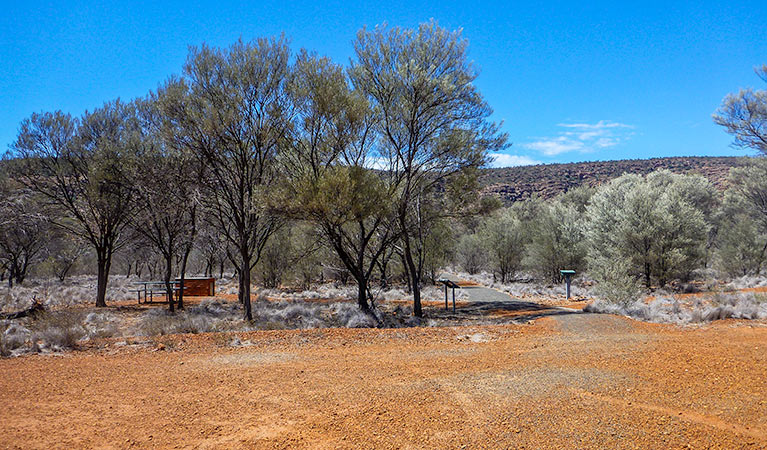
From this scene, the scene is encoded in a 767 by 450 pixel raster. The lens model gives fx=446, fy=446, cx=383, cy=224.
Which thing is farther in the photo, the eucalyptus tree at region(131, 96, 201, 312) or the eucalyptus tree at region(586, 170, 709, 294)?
the eucalyptus tree at region(586, 170, 709, 294)

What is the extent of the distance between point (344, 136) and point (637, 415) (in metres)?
10.4

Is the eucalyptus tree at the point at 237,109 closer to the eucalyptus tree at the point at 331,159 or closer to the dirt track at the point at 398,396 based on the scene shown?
the eucalyptus tree at the point at 331,159

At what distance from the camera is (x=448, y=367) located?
634cm

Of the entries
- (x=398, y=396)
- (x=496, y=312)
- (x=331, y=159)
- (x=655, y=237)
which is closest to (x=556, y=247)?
(x=655, y=237)

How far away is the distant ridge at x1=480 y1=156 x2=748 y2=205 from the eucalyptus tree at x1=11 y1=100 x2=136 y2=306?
54.6 m

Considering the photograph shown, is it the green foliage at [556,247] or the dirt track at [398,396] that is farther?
the green foliage at [556,247]

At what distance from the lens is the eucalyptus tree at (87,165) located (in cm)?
1556

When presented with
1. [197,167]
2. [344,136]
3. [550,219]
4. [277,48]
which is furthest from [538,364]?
[550,219]

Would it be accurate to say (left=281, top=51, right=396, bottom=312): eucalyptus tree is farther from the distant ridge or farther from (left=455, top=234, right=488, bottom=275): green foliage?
the distant ridge

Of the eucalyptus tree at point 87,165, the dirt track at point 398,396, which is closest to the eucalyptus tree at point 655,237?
the dirt track at point 398,396

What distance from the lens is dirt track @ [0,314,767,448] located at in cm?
396

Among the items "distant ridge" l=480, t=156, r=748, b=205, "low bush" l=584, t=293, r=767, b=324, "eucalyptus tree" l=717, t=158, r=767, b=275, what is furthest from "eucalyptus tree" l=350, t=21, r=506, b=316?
"distant ridge" l=480, t=156, r=748, b=205

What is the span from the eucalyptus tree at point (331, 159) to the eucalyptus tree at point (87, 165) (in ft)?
22.6

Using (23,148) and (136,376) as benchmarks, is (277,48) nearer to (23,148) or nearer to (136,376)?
(136,376)
